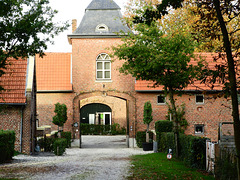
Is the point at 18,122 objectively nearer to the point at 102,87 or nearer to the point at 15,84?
the point at 15,84

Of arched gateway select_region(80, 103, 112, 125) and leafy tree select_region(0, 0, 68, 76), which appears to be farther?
arched gateway select_region(80, 103, 112, 125)

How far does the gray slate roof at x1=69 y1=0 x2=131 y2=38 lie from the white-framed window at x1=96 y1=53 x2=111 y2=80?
1828 mm

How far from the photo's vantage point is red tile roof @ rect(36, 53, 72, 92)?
27.0 metres

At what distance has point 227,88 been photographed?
6.86m

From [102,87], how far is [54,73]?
4376 millimetres

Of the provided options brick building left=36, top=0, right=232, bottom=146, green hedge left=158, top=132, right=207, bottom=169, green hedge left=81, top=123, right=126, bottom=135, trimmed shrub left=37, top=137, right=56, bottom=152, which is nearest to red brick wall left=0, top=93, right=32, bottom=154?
trimmed shrub left=37, top=137, right=56, bottom=152

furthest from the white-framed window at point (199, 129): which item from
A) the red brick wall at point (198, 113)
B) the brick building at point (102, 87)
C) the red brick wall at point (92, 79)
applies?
the red brick wall at point (92, 79)

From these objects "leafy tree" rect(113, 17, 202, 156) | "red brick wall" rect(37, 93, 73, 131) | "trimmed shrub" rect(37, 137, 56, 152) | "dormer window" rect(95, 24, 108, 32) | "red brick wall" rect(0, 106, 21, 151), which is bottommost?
"trimmed shrub" rect(37, 137, 56, 152)

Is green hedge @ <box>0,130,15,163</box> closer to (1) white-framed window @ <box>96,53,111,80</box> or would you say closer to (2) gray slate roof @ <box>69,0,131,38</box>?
(1) white-framed window @ <box>96,53,111,80</box>

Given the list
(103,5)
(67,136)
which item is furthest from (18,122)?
(103,5)

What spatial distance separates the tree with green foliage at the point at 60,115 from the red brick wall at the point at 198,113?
572cm

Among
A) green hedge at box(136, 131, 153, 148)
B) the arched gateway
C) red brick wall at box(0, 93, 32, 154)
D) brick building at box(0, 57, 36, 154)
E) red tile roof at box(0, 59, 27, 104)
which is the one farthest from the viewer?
the arched gateway

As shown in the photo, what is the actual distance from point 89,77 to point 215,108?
33.0 ft

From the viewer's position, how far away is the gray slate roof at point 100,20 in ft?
90.2
